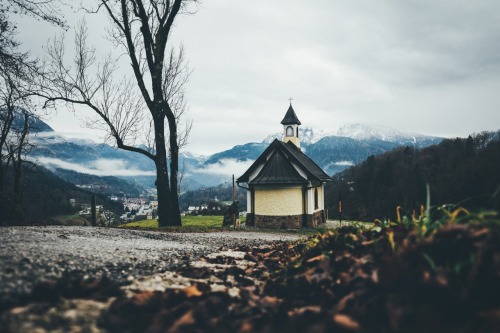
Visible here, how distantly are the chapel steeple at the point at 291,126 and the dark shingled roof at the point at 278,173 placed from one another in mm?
5953

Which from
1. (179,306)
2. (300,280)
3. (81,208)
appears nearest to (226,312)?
(179,306)

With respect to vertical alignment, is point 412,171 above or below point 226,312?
above

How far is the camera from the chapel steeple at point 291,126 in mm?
30531

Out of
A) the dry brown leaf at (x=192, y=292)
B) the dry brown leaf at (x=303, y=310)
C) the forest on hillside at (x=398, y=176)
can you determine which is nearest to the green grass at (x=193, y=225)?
the dry brown leaf at (x=192, y=292)

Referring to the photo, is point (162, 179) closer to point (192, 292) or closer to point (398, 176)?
point (192, 292)

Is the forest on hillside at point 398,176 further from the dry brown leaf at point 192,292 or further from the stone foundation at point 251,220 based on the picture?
the dry brown leaf at point 192,292

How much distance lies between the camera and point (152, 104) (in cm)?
1623

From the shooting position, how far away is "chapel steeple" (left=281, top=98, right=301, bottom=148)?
30.5 metres

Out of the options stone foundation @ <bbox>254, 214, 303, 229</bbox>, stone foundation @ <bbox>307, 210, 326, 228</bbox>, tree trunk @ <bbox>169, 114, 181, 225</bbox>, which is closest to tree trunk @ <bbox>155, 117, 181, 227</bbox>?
tree trunk @ <bbox>169, 114, 181, 225</bbox>

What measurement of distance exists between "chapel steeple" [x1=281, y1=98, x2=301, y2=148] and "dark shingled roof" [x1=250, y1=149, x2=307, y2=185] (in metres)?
5.95

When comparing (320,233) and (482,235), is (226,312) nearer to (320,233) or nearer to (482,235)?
(482,235)

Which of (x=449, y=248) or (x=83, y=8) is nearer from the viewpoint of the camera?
(x=449, y=248)

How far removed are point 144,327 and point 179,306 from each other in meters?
0.35

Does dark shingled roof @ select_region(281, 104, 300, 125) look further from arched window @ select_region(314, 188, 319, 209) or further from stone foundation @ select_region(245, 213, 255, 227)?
stone foundation @ select_region(245, 213, 255, 227)
